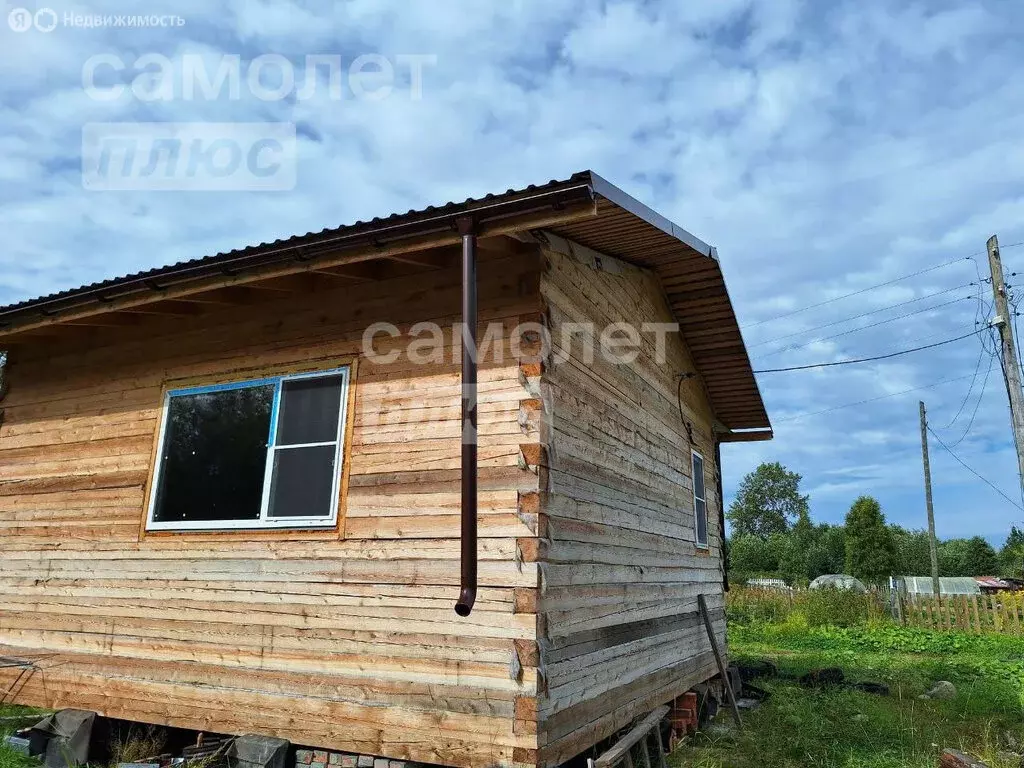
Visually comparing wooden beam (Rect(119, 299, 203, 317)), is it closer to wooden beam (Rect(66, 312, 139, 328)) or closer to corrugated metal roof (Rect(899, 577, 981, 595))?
wooden beam (Rect(66, 312, 139, 328))

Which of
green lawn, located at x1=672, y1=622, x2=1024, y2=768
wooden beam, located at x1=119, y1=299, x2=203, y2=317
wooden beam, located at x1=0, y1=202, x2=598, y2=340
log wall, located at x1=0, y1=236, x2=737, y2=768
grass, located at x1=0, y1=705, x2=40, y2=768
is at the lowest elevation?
green lawn, located at x1=672, y1=622, x2=1024, y2=768

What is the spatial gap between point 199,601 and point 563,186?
4442 millimetres

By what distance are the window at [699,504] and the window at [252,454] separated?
539 centimetres

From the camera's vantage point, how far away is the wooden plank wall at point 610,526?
5113 mm

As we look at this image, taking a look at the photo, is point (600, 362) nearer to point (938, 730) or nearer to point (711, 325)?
point (711, 325)

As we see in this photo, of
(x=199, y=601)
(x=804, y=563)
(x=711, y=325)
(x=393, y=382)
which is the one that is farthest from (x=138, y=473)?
(x=804, y=563)

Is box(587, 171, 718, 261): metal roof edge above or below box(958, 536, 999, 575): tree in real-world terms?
above

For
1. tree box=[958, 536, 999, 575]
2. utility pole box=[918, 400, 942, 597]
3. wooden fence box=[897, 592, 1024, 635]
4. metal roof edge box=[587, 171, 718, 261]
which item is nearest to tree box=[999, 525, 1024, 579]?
tree box=[958, 536, 999, 575]

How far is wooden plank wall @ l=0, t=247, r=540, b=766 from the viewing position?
192 inches

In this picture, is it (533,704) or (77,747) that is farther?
(77,747)

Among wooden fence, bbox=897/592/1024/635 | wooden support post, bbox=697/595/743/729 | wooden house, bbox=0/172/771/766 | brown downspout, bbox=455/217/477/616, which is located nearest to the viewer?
brown downspout, bbox=455/217/477/616

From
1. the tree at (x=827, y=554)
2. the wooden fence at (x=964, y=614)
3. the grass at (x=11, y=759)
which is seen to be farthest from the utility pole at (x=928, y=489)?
the grass at (x=11, y=759)

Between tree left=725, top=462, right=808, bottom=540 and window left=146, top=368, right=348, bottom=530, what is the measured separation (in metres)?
72.5

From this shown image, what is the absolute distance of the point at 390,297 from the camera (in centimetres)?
583
